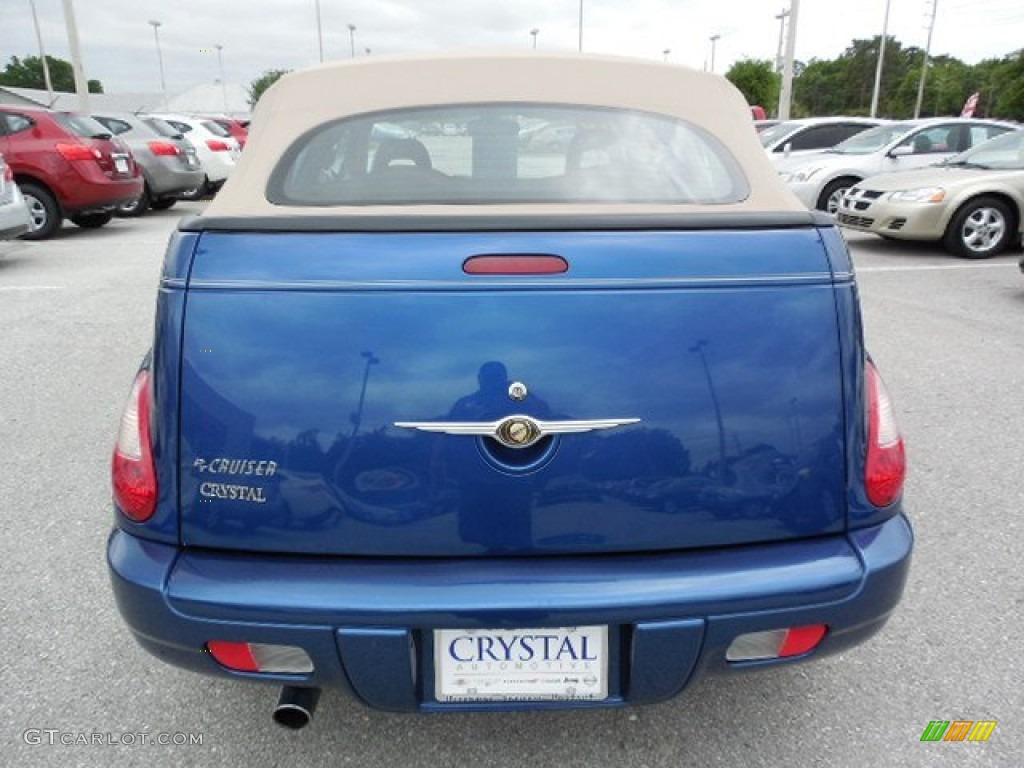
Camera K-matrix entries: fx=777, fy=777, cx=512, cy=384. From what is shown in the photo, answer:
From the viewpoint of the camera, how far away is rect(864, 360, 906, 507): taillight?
5.52 ft

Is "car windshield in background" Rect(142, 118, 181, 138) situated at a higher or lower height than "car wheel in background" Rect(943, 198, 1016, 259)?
higher

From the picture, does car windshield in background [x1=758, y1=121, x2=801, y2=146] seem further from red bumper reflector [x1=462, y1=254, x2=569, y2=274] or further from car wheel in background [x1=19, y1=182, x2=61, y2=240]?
red bumper reflector [x1=462, y1=254, x2=569, y2=274]

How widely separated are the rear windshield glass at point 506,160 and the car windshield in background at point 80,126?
9213 millimetres

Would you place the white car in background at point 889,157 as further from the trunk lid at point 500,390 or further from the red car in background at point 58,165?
the trunk lid at point 500,390

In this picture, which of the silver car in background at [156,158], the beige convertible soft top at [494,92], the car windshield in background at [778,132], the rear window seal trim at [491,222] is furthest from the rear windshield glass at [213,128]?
the rear window seal trim at [491,222]

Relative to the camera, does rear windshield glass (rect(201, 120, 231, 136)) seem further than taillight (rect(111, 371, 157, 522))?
Yes

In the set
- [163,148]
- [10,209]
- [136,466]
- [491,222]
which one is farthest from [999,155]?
[163,148]

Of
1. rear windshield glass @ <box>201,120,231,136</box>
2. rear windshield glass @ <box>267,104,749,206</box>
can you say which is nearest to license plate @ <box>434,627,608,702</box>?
rear windshield glass @ <box>267,104,749,206</box>

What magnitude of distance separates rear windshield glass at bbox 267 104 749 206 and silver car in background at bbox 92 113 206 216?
10942mm

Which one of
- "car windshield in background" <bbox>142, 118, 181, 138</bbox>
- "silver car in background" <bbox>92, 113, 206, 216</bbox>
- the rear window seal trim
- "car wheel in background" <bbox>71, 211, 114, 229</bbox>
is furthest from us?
"car windshield in background" <bbox>142, 118, 181, 138</bbox>

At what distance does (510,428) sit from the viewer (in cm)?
148

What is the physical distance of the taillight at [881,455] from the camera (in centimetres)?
168

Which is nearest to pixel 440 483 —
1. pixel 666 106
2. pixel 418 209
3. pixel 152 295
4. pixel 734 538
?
pixel 734 538

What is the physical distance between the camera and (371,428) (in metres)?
1.50
